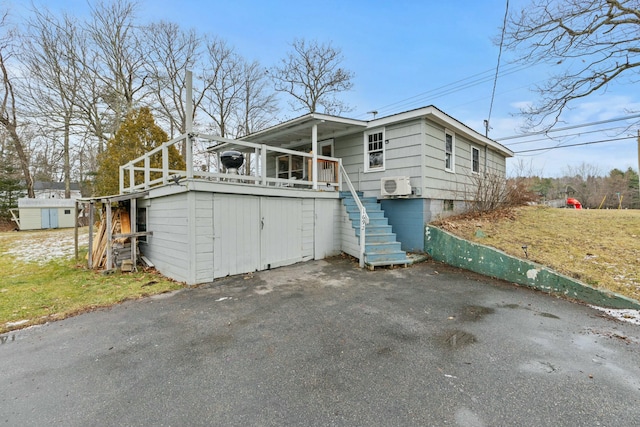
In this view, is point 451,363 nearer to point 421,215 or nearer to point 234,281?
point 234,281

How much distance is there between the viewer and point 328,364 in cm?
278

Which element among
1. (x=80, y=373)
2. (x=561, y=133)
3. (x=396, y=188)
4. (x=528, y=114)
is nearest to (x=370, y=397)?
(x=80, y=373)

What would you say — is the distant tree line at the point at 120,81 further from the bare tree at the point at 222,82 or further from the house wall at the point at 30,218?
the house wall at the point at 30,218

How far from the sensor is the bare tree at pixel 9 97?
16.2m

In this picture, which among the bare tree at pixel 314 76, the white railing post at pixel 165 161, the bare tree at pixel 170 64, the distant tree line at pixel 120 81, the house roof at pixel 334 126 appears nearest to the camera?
the white railing post at pixel 165 161

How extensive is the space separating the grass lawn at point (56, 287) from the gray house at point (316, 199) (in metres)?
0.74

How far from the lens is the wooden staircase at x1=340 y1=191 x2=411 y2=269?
6.74 meters

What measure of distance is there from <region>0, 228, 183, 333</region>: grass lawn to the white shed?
11.5 meters

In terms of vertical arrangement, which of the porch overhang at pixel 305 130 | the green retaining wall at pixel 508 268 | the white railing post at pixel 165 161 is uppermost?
the porch overhang at pixel 305 130

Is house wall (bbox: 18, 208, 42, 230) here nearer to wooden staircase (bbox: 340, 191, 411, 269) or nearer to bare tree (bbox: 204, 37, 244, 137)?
bare tree (bbox: 204, 37, 244, 137)

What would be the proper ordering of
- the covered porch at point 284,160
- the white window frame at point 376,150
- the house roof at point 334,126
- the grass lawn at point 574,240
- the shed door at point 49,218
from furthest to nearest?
the shed door at point 49,218, the white window frame at point 376,150, the house roof at point 334,126, the covered porch at point 284,160, the grass lawn at point 574,240

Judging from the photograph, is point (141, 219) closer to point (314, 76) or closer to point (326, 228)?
point (326, 228)

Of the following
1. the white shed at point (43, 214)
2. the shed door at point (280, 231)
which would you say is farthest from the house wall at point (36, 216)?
the shed door at point (280, 231)

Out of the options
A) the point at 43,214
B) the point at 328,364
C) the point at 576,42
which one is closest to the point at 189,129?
the point at 328,364
